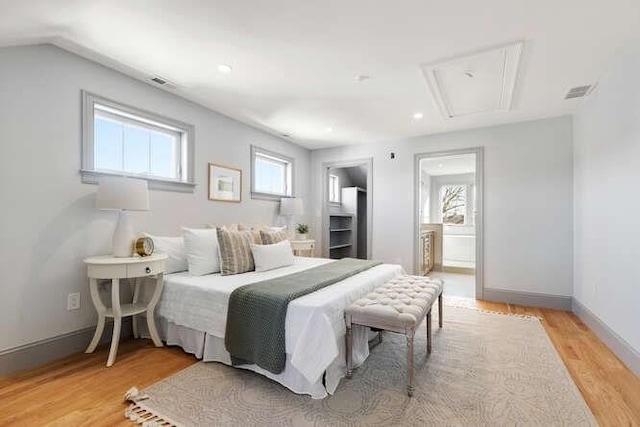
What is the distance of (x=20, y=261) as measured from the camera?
7.08 ft

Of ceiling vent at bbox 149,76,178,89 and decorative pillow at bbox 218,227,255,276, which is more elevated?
ceiling vent at bbox 149,76,178,89

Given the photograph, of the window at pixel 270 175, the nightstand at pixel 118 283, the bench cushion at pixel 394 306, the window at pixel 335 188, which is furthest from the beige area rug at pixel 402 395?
the window at pixel 335 188

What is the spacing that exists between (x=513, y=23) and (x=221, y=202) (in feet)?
10.8

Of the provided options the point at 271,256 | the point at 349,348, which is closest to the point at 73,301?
the point at 271,256

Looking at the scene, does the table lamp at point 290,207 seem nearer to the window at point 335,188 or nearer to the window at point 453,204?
the window at point 335,188

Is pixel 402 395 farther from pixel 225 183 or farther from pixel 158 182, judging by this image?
pixel 225 183

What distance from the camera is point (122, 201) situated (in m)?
2.34

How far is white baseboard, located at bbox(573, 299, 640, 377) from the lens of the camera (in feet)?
7.07

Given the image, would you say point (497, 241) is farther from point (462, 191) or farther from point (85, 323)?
point (85, 323)

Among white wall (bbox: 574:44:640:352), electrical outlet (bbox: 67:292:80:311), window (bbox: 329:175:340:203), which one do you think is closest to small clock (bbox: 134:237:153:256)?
electrical outlet (bbox: 67:292:80:311)

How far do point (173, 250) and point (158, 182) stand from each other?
2.45 ft

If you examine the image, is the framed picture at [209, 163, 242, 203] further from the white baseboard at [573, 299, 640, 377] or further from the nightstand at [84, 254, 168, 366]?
the white baseboard at [573, 299, 640, 377]

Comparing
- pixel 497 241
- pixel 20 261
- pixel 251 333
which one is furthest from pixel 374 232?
pixel 20 261

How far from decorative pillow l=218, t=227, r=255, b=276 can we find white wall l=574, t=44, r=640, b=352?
3.05 meters
